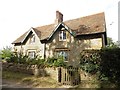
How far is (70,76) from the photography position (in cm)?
1784

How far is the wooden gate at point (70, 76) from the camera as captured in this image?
17.7m

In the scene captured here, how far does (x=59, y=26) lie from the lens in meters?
28.2

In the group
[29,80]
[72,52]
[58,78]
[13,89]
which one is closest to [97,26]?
[72,52]

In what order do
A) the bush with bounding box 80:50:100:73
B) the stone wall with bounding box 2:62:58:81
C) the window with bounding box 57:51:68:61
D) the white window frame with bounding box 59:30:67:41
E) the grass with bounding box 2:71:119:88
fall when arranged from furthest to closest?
1. the white window frame with bounding box 59:30:67:41
2. the window with bounding box 57:51:68:61
3. the stone wall with bounding box 2:62:58:81
4. the bush with bounding box 80:50:100:73
5. the grass with bounding box 2:71:119:88

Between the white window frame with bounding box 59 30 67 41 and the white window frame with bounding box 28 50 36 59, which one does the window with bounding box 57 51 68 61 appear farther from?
the white window frame with bounding box 28 50 36 59

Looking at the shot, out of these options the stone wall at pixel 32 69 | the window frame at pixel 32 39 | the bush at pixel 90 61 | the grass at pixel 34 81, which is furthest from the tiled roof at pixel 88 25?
the grass at pixel 34 81

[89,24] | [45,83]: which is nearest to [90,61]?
[45,83]

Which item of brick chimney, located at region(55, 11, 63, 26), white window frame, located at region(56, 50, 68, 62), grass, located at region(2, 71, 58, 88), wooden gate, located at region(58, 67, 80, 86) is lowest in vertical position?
grass, located at region(2, 71, 58, 88)

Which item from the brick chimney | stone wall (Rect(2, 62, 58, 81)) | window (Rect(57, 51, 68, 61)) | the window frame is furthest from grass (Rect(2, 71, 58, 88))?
the brick chimney

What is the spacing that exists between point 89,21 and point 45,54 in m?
9.57

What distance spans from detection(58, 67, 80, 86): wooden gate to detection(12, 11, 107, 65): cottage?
18.4 ft

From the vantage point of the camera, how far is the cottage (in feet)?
82.7

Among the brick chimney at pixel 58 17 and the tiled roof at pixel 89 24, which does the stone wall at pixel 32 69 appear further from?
the brick chimney at pixel 58 17

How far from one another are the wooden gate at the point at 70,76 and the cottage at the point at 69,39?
5.60 meters
